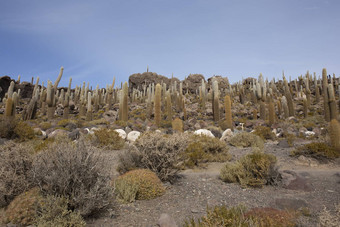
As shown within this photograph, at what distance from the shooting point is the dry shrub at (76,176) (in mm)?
4094

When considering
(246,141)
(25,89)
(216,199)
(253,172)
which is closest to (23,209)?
(216,199)

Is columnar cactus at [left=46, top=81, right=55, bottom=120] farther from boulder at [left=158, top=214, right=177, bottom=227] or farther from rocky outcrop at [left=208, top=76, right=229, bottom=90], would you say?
rocky outcrop at [left=208, top=76, right=229, bottom=90]

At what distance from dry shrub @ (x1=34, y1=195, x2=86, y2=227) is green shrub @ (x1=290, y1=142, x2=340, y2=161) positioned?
9566 millimetres

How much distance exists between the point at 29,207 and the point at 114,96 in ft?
127

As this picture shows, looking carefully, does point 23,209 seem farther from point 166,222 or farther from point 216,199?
point 216,199

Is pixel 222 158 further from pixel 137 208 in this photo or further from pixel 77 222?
pixel 77 222

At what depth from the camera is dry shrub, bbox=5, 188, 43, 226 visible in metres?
3.79

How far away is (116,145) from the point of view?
11.9m

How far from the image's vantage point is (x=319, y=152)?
9516mm

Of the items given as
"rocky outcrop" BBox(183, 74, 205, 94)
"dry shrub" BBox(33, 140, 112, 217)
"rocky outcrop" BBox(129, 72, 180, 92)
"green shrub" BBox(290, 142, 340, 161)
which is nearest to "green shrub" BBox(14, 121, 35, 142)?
"dry shrub" BBox(33, 140, 112, 217)

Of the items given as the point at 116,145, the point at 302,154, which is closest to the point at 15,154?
the point at 116,145

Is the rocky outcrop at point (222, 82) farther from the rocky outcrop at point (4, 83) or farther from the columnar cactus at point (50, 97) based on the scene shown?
the rocky outcrop at point (4, 83)

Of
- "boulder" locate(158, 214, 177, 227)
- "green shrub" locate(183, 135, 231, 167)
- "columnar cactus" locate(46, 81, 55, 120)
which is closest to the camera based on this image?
"boulder" locate(158, 214, 177, 227)

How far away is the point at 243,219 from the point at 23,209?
3671 mm
